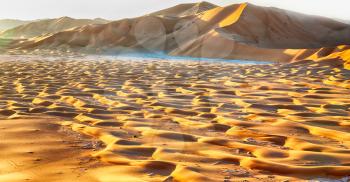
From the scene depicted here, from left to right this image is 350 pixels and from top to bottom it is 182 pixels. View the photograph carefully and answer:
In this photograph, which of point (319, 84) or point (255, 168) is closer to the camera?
point (255, 168)

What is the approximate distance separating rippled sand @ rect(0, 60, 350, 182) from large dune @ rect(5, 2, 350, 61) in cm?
1134

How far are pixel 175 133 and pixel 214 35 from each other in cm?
1581

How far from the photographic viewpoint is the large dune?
734 inches

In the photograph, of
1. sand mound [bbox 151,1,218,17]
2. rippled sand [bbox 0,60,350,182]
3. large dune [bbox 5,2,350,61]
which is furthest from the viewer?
sand mound [bbox 151,1,218,17]

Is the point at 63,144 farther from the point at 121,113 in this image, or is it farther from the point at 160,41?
the point at 160,41

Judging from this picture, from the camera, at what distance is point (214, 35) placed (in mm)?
18922

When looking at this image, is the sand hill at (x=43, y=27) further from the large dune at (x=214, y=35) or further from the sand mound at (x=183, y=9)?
the large dune at (x=214, y=35)

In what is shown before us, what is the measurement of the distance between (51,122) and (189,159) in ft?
5.80

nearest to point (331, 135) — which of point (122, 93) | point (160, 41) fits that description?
point (122, 93)

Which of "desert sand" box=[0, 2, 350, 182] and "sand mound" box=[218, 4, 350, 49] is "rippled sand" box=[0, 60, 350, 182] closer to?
"desert sand" box=[0, 2, 350, 182]

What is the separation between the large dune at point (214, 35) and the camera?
18.6m

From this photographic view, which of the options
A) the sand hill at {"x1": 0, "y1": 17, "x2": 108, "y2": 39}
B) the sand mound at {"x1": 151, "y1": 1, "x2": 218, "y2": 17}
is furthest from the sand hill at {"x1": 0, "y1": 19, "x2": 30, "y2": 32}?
the sand mound at {"x1": 151, "y1": 1, "x2": 218, "y2": 17}

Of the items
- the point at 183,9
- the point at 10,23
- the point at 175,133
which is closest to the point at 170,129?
the point at 175,133

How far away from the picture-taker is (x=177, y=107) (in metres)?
4.82
